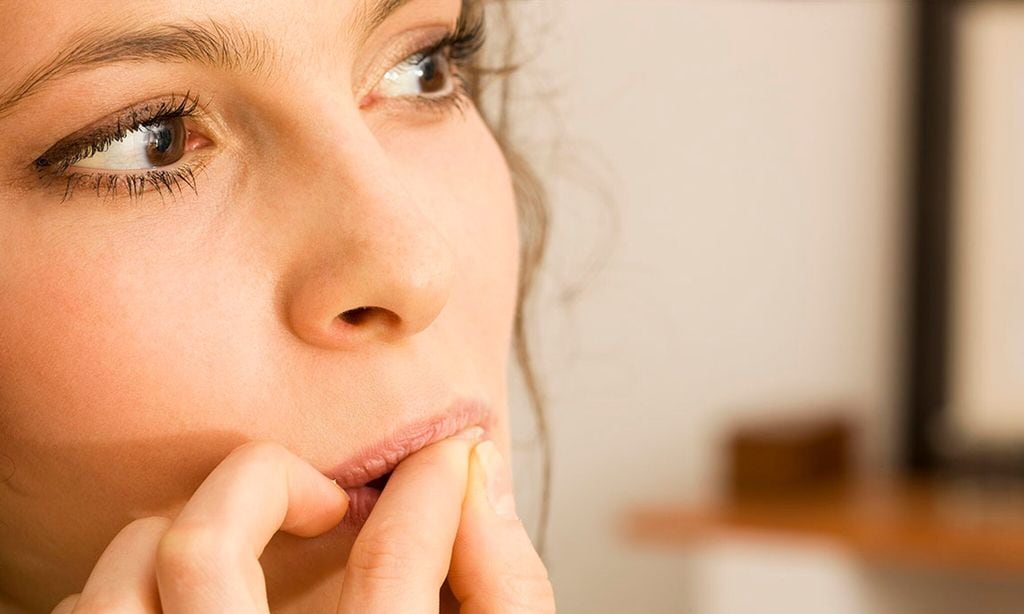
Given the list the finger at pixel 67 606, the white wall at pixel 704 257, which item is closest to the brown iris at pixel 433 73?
the finger at pixel 67 606

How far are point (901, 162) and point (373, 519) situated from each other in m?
2.24

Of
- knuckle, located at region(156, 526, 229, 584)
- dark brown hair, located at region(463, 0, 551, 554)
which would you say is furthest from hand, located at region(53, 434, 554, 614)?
dark brown hair, located at region(463, 0, 551, 554)

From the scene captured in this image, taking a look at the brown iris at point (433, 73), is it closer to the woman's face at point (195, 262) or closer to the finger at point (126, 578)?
the woman's face at point (195, 262)

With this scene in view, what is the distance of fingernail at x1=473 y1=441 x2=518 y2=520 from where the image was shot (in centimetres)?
62

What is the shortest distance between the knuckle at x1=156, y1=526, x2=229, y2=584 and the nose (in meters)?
0.11

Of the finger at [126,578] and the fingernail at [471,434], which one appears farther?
the fingernail at [471,434]

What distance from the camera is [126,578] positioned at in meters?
0.52

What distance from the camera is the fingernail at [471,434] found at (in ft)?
2.02

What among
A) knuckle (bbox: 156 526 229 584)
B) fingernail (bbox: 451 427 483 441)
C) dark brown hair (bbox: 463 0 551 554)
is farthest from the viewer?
dark brown hair (bbox: 463 0 551 554)

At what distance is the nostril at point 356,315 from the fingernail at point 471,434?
0.08m

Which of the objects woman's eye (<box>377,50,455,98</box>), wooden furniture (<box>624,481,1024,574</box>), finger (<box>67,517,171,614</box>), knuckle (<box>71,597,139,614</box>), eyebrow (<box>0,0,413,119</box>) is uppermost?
woman's eye (<box>377,50,455,98</box>)

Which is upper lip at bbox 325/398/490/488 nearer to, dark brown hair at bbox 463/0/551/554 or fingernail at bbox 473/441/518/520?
fingernail at bbox 473/441/518/520

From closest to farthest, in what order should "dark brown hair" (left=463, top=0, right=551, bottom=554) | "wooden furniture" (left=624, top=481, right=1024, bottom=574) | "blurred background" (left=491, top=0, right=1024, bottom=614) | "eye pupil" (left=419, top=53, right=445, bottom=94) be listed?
"eye pupil" (left=419, top=53, right=445, bottom=94) < "dark brown hair" (left=463, top=0, right=551, bottom=554) < "blurred background" (left=491, top=0, right=1024, bottom=614) < "wooden furniture" (left=624, top=481, right=1024, bottom=574)

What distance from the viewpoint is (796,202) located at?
2.35 metres
